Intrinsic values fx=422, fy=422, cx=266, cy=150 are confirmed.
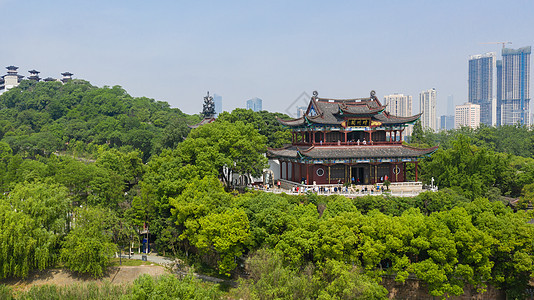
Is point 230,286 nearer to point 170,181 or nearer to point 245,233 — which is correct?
point 245,233

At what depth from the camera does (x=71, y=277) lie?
2491 cm

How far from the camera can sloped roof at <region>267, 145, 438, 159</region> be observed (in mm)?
33250

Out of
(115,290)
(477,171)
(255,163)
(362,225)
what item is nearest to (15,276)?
(115,290)

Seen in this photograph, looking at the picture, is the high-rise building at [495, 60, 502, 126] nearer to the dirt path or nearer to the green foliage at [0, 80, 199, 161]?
the green foliage at [0, 80, 199, 161]

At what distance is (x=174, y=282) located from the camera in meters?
17.6

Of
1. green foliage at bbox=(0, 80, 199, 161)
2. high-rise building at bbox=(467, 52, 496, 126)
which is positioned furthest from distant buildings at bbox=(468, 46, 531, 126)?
green foliage at bbox=(0, 80, 199, 161)

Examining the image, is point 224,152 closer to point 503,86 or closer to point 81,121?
point 81,121

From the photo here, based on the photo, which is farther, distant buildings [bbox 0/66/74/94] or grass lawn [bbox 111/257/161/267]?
distant buildings [bbox 0/66/74/94]

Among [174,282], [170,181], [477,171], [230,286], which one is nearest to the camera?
[174,282]

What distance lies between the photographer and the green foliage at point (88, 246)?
24.5 m

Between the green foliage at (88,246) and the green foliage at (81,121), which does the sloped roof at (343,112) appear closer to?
the green foliage at (88,246)

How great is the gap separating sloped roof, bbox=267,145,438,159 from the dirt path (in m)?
14.3

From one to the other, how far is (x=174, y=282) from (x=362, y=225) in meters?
9.89

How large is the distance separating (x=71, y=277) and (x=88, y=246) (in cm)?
225
